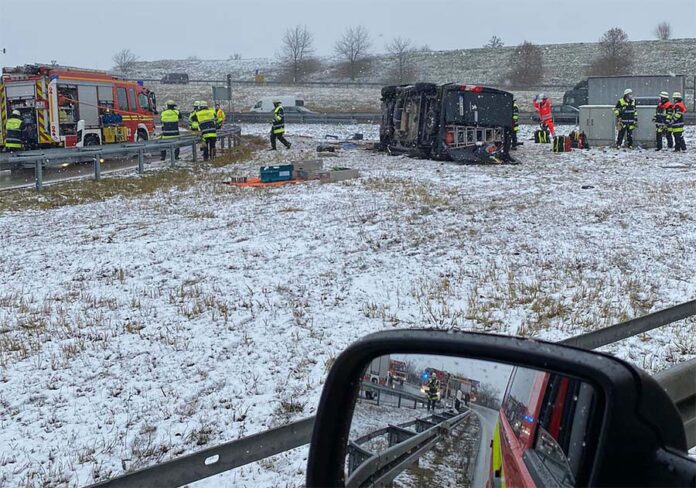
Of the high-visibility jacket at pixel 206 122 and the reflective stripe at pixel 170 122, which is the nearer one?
the high-visibility jacket at pixel 206 122

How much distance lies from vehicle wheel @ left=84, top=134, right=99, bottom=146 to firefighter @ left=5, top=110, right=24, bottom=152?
10.6 ft

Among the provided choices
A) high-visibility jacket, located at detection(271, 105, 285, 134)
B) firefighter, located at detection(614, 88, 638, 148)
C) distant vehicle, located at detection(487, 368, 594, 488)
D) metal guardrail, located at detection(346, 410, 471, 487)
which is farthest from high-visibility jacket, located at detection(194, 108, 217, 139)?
distant vehicle, located at detection(487, 368, 594, 488)

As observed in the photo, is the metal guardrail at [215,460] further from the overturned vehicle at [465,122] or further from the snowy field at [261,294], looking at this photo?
the overturned vehicle at [465,122]

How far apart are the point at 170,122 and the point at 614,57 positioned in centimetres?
6063

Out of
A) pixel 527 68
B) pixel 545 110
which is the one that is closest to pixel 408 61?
pixel 527 68

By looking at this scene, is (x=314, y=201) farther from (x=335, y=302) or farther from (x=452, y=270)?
(x=335, y=302)

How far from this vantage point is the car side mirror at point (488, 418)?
1291 millimetres

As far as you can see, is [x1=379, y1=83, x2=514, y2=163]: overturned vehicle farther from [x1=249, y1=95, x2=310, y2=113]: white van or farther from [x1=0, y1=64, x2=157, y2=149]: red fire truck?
[x1=249, y1=95, x2=310, y2=113]: white van

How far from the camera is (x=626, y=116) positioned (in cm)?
2331

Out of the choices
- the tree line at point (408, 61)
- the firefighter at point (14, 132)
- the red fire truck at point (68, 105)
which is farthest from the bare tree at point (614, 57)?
the firefighter at point (14, 132)

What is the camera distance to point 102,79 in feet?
84.5

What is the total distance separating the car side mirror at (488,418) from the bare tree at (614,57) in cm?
7281

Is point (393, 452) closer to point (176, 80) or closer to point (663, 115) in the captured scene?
point (663, 115)

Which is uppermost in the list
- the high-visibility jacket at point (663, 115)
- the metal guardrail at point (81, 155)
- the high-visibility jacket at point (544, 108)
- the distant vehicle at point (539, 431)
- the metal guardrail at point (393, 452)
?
→ the high-visibility jacket at point (544, 108)
